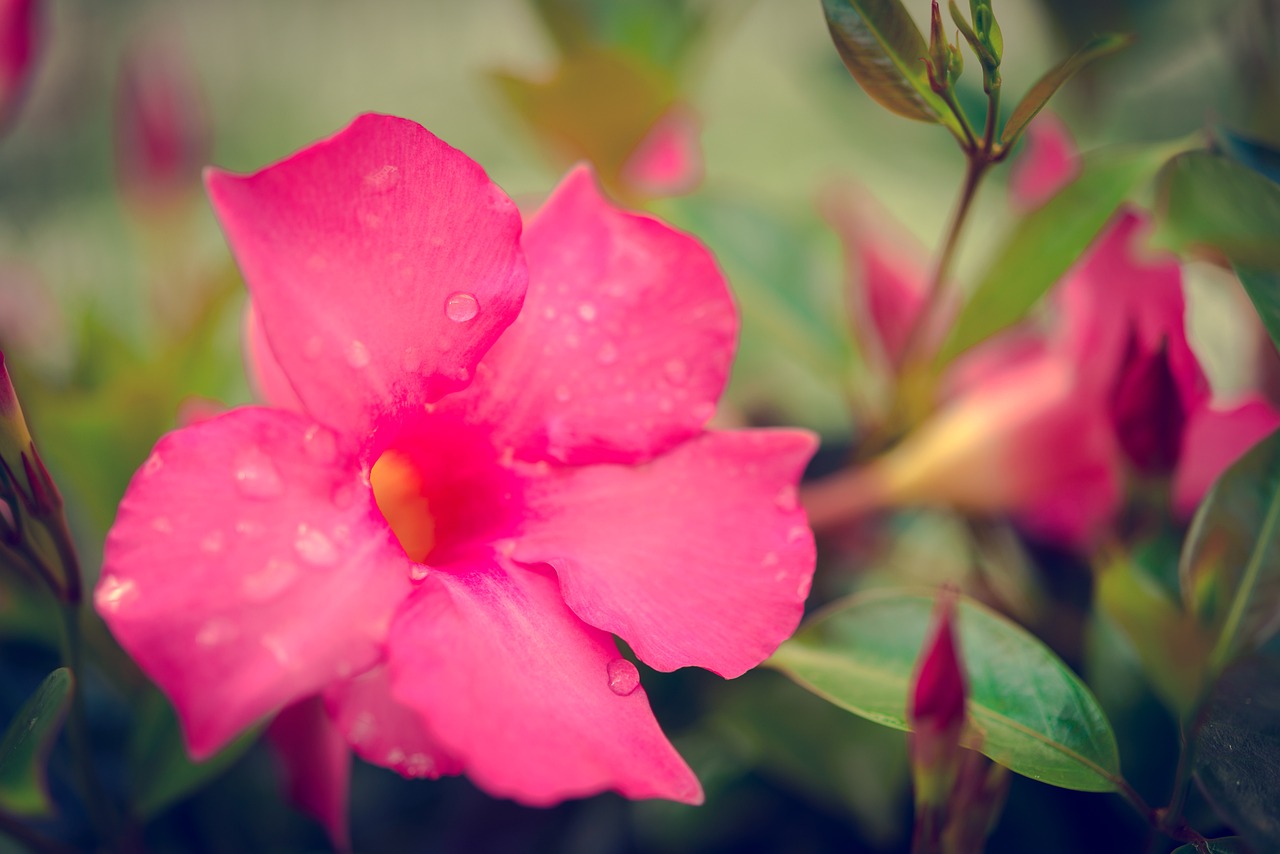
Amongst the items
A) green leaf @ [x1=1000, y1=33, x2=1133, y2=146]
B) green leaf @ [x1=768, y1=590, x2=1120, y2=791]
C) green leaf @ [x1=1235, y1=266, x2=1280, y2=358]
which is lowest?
green leaf @ [x1=768, y1=590, x2=1120, y2=791]

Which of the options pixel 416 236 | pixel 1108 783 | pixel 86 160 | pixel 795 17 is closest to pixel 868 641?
pixel 1108 783

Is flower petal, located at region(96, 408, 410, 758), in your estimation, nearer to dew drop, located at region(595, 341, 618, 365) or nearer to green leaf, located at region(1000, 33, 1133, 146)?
dew drop, located at region(595, 341, 618, 365)

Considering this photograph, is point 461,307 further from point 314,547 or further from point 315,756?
point 315,756

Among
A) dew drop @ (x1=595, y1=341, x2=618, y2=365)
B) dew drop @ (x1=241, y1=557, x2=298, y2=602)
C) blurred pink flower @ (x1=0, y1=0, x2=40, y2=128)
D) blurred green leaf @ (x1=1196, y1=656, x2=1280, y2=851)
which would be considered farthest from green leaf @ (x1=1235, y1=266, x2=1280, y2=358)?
blurred pink flower @ (x1=0, y1=0, x2=40, y2=128)

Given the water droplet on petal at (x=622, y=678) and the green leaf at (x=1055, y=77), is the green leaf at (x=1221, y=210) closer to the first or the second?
the green leaf at (x=1055, y=77)

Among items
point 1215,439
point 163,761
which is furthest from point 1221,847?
point 163,761
